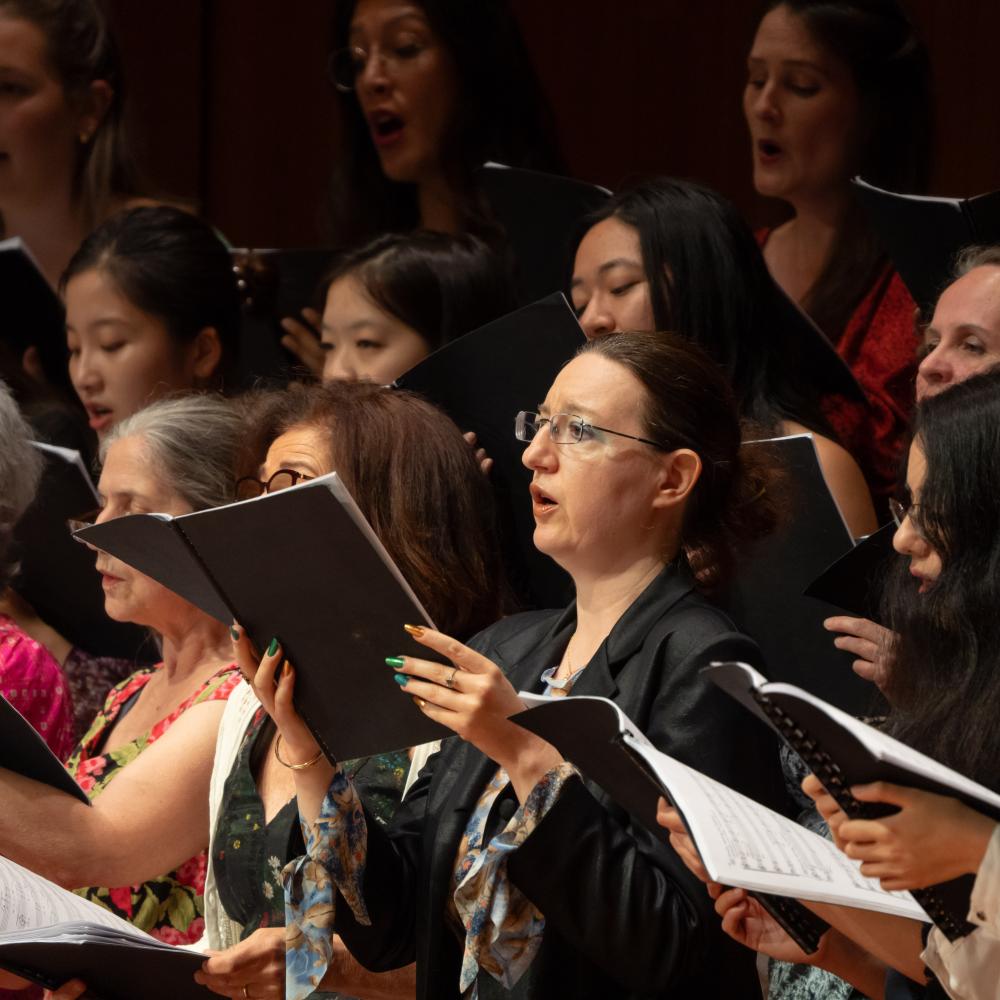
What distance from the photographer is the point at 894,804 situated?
5.03ft

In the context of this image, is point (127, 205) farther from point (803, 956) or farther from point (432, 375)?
point (803, 956)

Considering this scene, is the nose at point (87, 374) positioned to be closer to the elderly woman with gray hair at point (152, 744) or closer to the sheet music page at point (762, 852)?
the elderly woman with gray hair at point (152, 744)

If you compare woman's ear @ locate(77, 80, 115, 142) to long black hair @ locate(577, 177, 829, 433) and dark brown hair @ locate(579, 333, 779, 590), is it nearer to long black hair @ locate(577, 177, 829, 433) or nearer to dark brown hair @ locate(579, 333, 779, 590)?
long black hair @ locate(577, 177, 829, 433)

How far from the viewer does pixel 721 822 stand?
1603mm

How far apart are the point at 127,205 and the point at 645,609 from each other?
7.52 ft

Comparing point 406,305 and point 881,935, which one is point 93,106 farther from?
point 881,935

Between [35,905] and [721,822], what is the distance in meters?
1.00

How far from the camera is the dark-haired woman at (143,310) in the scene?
368cm

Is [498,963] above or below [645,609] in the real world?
below

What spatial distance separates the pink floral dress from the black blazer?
740 millimetres

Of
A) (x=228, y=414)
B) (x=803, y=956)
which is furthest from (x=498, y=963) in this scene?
(x=228, y=414)

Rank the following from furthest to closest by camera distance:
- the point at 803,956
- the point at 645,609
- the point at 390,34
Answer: the point at 390,34 → the point at 645,609 → the point at 803,956

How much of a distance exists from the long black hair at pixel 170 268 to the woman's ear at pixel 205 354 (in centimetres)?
1

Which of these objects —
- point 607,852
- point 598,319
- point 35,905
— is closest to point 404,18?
point 598,319
